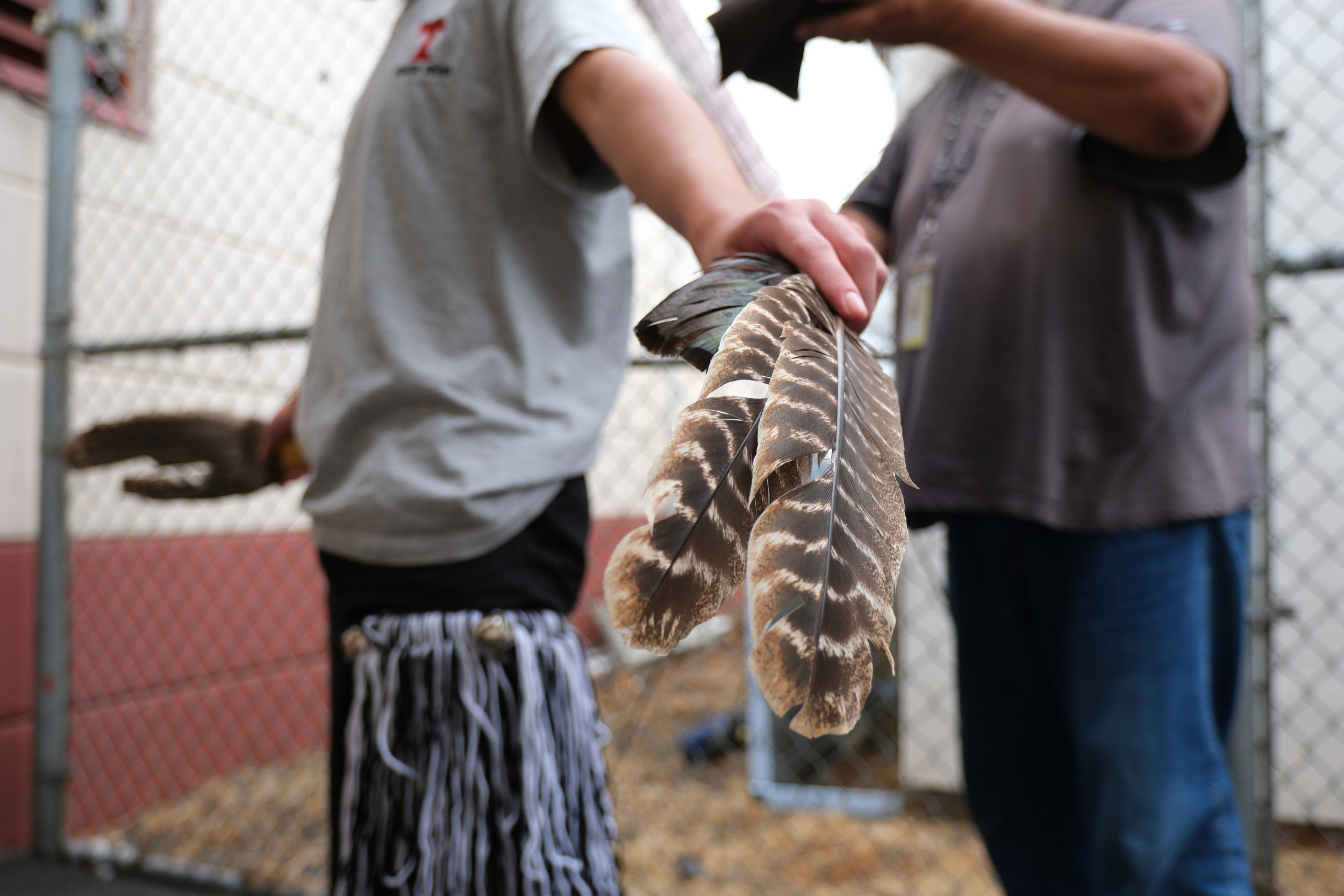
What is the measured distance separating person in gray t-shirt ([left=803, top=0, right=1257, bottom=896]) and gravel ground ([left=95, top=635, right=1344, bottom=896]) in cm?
134

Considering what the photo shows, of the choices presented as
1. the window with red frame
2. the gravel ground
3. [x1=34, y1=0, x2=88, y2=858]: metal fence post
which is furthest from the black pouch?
the window with red frame

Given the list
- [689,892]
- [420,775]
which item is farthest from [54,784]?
[420,775]

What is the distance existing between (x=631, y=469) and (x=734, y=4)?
383 centimetres

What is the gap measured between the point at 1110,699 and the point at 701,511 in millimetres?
735

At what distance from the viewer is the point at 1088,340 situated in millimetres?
933

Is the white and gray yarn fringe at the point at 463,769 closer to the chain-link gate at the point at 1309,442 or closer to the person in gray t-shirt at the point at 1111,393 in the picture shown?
the person in gray t-shirt at the point at 1111,393

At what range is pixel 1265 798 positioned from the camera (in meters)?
1.67

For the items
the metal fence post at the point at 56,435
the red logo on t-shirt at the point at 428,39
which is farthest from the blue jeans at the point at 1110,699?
the metal fence post at the point at 56,435

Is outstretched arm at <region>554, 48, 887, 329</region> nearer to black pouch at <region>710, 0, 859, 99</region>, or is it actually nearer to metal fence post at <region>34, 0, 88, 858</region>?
black pouch at <region>710, 0, 859, 99</region>

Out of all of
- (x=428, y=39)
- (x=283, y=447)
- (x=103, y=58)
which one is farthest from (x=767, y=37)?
(x=103, y=58)

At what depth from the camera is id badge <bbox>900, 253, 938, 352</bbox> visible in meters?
1.04

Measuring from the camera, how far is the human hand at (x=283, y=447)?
1200 millimetres

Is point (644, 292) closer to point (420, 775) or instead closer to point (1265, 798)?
point (1265, 798)

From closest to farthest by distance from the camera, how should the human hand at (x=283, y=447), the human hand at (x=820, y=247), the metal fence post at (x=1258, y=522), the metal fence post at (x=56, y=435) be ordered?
the human hand at (x=820, y=247)
the human hand at (x=283, y=447)
the metal fence post at (x=1258, y=522)
the metal fence post at (x=56, y=435)
